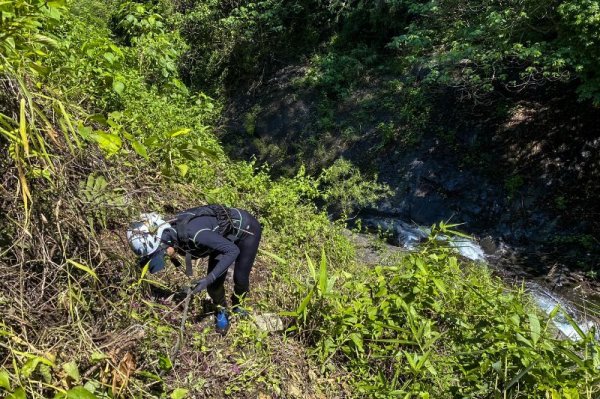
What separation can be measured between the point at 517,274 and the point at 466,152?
10.5ft

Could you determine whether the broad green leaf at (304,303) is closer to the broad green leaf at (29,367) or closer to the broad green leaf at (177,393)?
the broad green leaf at (177,393)

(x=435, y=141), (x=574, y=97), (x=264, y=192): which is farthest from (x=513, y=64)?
(x=264, y=192)

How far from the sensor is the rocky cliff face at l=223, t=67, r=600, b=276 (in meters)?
8.63

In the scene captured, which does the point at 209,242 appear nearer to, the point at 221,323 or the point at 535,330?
the point at 221,323

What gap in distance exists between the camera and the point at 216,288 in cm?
386

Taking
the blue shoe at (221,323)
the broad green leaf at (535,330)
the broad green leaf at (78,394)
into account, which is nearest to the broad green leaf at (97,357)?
the broad green leaf at (78,394)

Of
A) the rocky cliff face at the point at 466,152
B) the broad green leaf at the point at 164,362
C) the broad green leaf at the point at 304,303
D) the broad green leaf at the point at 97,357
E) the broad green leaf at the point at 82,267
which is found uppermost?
the broad green leaf at the point at 82,267

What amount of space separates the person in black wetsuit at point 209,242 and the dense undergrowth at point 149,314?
14cm

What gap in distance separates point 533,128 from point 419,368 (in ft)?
27.5

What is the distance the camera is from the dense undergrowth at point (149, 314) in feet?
7.52

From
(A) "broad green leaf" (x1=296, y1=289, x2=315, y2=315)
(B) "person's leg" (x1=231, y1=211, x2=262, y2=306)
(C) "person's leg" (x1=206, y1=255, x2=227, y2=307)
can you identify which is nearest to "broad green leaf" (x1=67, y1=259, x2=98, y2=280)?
(C) "person's leg" (x1=206, y1=255, x2=227, y2=307)

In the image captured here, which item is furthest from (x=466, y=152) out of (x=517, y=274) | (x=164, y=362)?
(x=164, y=362)

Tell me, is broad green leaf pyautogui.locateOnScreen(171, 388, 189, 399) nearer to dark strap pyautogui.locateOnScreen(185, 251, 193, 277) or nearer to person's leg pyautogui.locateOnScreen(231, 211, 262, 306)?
dark strap pyautogui.locateOnScreen(185, 251, 193, 277)

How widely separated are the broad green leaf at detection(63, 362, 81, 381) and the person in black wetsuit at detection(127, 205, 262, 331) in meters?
0.88
